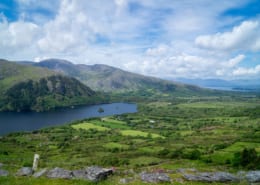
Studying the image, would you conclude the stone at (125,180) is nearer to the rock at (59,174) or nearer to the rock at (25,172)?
the rock at (59,174)

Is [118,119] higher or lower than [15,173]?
lower

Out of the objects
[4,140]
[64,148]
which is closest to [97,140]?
[64,148]

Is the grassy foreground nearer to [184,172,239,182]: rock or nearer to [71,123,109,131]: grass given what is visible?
[71,123,109,131]: grass

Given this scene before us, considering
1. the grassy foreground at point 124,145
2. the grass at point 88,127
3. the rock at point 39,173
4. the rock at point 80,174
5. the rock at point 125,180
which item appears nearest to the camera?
the rock at point 125,180

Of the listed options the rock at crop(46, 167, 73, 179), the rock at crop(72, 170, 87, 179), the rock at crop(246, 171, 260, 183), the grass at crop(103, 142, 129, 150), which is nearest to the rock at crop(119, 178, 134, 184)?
the rock at crop(72, 170, 87, 179)

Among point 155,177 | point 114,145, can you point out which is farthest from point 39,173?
point 114,145

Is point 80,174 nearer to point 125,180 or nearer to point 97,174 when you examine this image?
point 97,174

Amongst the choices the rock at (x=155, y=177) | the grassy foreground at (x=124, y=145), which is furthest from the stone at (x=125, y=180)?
the grassy foreground at (x=124, y=145)

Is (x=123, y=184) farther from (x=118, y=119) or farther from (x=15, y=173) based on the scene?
(x=118, y=119)
